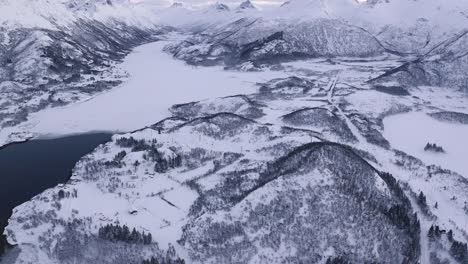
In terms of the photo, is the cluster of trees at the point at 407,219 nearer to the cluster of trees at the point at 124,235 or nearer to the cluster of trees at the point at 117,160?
the cluster of trees at the point at 124,235

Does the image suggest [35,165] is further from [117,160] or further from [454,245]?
[454,245]

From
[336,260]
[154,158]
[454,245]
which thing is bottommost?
[454,245]

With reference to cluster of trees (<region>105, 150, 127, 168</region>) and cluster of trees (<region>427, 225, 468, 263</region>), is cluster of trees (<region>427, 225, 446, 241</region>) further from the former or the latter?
cluster of trees (<region>105, 150, 127, 168</region>)

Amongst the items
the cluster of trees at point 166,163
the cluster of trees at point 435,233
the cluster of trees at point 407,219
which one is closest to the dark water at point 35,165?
the cluster of trees at point 166,163

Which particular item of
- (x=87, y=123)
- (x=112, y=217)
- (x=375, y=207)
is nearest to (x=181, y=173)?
(x=112, y=217)

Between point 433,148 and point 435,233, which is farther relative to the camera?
point 433,148

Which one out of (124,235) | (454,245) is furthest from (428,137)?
(124,235)
